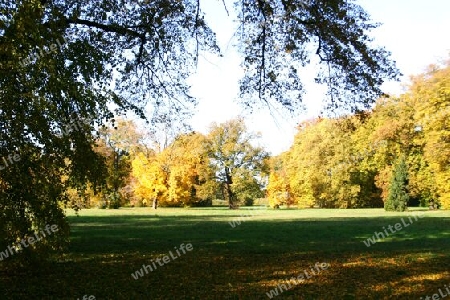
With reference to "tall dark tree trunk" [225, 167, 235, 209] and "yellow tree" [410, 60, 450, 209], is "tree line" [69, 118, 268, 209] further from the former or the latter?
"yellow tree" [410, 60, 450, 209]

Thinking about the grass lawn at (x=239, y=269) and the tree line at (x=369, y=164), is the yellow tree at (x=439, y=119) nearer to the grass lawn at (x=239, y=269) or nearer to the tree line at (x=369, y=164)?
the tree line at (x=369, y=164)

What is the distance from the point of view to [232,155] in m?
51.3

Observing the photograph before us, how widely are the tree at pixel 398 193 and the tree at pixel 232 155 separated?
16.9 meters

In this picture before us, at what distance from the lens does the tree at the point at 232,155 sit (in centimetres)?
5106

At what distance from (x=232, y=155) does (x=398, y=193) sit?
20.0m

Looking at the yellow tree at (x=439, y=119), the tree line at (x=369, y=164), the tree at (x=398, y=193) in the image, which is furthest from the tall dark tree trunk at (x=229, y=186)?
the yellow tree at (x=439, y=119)

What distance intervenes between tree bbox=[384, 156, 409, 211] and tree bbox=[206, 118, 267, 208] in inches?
666

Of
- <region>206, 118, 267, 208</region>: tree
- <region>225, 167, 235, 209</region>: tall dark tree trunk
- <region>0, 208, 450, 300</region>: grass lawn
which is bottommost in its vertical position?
<region>0, 208, 450, 300</region>: grass lawn

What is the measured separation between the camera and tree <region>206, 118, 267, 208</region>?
51062 millimetres

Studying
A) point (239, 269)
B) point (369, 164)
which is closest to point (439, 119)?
point (369, 164)

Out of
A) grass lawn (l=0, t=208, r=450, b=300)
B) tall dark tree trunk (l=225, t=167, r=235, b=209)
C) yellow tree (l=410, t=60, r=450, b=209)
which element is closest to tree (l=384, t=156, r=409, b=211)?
yellow tree (l=410, t=60, r=450, b=209)

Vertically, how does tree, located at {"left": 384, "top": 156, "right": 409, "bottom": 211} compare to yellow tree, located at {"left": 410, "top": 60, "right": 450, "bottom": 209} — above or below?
below

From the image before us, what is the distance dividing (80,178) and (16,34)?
11.0 feet

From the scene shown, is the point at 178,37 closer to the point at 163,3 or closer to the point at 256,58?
the point at 163,3
